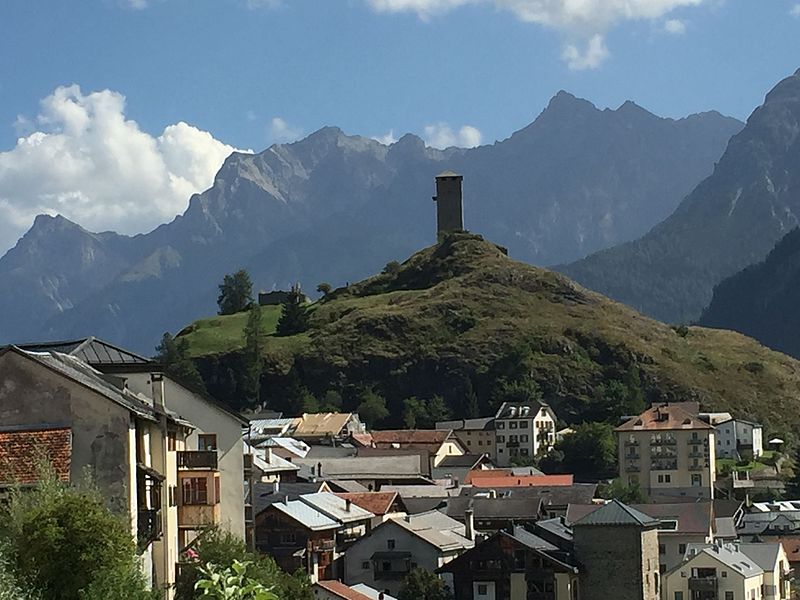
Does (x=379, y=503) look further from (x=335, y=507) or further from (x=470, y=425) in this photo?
(x=470, y=425)

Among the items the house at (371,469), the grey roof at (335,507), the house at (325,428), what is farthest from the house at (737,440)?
the grey roof at (335,507)

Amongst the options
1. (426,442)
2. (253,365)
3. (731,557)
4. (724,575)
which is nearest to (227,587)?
(724,575)

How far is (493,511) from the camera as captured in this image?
350ft

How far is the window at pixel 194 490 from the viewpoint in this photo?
38544 millimetres

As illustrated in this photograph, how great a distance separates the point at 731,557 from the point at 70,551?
76589 mm

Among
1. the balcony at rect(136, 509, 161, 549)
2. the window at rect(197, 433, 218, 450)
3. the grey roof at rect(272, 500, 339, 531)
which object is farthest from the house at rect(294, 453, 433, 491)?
the balcony at rect(136, 509, 161, 549)

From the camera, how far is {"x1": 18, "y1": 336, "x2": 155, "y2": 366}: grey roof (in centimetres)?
3850

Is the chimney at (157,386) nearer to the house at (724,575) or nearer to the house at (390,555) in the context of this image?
the house at (390,555)

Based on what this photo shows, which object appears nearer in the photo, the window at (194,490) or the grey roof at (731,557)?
the window at (194,490)

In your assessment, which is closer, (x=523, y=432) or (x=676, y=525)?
(x=676, y=525)

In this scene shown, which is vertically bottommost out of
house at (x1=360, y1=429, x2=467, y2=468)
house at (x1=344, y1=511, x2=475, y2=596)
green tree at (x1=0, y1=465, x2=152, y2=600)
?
house at (x1=344, y1=511, x2=475, y2=596)

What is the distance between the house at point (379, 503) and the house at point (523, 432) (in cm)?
5785

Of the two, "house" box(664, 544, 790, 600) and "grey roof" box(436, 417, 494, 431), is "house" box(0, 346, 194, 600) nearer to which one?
"house" box(664, 544, 790, 600)

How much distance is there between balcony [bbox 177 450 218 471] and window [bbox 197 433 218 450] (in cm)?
411
